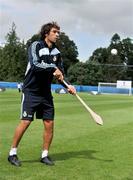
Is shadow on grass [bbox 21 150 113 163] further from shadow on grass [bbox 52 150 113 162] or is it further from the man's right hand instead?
the man's right hand

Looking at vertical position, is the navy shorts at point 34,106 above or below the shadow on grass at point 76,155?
above

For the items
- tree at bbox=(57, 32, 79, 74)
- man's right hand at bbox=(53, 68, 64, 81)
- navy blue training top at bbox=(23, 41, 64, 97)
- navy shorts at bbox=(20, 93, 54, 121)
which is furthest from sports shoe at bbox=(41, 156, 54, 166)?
tree at bbox=(57, 32, 79, 74)

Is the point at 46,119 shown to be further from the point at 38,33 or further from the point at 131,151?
the point at 131,151

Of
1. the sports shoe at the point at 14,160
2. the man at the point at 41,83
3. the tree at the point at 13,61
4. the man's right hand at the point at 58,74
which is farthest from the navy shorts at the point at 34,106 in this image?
the tree at the point at 13,61

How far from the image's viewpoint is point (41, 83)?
9.05 metres

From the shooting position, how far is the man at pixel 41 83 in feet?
29.1

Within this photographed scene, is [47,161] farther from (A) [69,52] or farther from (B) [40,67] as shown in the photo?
(A) [69,52]

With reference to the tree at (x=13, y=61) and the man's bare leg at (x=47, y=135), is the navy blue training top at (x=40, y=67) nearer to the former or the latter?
the man's bare leg at (x=47, y=135)

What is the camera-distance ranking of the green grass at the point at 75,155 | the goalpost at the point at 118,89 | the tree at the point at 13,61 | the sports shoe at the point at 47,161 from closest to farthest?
the green grass at the point at 75,155, the sports shoe at the point at 47,161, the goalpost at the point at 118,89, the tree at the point at 13,61

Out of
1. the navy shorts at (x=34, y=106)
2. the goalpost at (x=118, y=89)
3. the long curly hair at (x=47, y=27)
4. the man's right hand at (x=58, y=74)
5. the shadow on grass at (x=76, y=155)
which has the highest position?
the long curly hair at (x=47, y=27)

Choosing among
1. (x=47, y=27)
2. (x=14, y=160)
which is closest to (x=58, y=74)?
(x=47, y=27)

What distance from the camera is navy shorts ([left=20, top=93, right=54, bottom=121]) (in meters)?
9.11

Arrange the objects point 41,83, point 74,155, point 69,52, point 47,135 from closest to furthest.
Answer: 1. point 41,83
2. point 47,135
3. point 74,155
4. point 69,52

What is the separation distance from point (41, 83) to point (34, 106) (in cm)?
44
